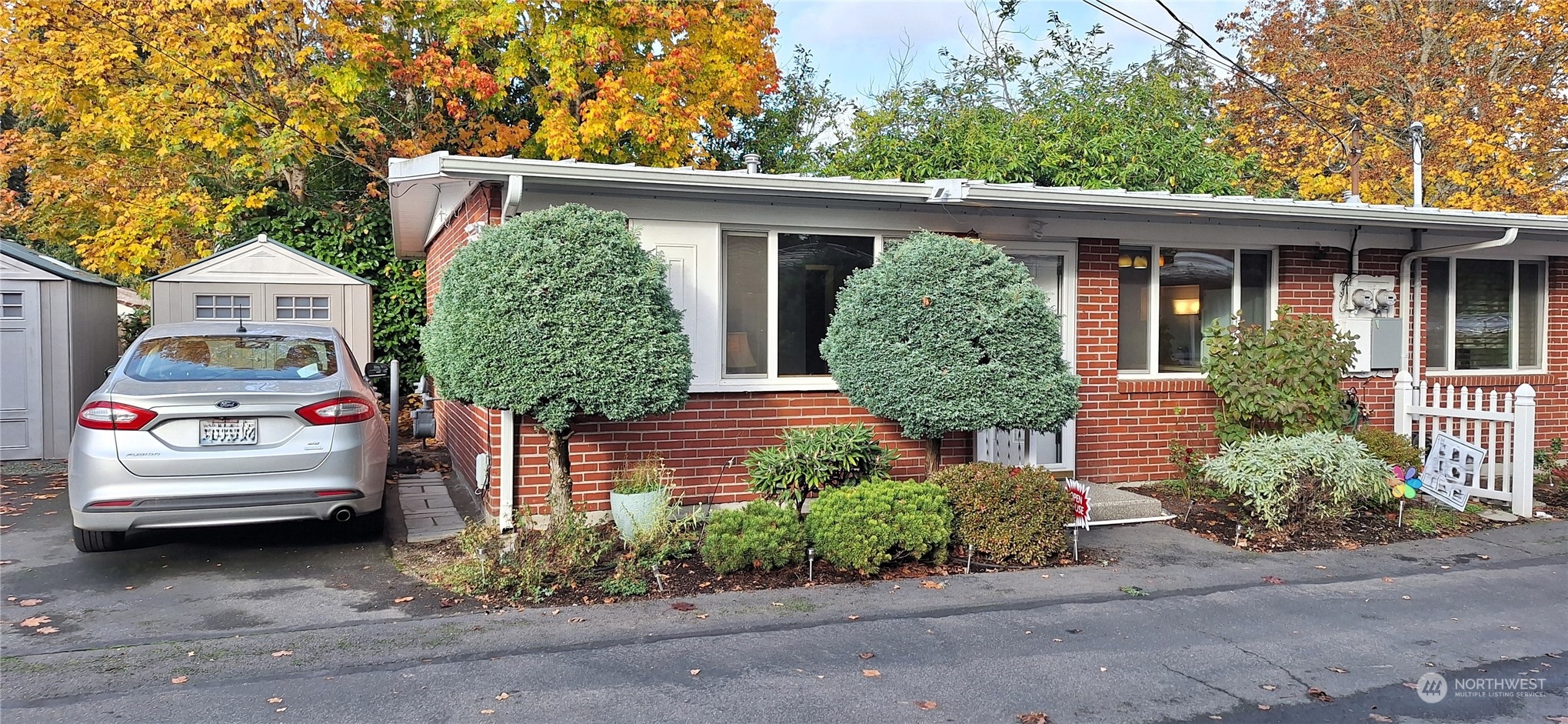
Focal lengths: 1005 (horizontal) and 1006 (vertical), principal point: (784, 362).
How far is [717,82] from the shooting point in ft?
51.9

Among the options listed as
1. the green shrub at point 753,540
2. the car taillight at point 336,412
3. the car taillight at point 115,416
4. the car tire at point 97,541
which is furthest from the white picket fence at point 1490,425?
the car tire at point 97,541

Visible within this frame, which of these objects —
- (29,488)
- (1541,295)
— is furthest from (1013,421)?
(29,488)

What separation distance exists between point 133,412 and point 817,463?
3.96 m

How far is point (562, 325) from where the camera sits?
19.5ft

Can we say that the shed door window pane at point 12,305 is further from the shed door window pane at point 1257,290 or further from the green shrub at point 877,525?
the shed door window pane at point 1257,290

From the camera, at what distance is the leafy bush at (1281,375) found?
7816mm

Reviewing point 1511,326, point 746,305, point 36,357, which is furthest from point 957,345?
point 36,357

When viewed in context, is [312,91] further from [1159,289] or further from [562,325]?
[1159,289]

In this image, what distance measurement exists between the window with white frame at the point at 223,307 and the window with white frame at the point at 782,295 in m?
7.36

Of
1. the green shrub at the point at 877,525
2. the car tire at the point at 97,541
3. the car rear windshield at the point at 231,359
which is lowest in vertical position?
the car tire at the point at 97,541

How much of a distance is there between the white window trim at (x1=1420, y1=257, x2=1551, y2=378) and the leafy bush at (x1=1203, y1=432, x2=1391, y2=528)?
133 inches

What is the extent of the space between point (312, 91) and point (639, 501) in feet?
35.5

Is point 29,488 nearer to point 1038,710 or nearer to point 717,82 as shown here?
point 1038,710

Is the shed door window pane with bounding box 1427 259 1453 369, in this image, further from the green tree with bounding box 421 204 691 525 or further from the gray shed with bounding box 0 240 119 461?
the gray shed with bounding box 0 240 119 461
